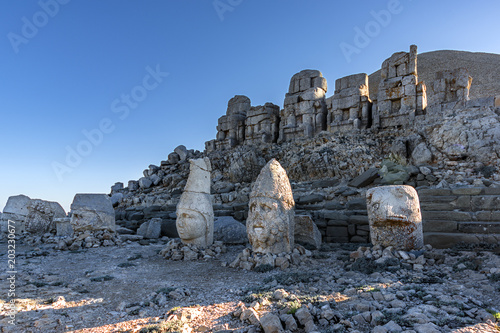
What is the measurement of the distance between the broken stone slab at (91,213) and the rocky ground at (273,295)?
102 inches

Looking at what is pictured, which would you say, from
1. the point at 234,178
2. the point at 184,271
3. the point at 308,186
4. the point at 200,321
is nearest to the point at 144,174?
the point at 234,178

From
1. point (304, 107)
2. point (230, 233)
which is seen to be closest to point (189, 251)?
point (230, 233)

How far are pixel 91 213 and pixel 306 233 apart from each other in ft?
21.6

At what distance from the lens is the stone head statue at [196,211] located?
7.25 meters

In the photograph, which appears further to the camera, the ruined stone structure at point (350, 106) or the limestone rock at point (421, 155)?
the ruined stone structure at point (350, 106)

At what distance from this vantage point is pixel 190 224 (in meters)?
7.20

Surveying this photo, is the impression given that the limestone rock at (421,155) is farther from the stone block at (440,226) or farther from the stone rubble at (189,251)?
the stone rubble at (189,251)

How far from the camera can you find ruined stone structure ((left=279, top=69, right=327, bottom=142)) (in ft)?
53.2

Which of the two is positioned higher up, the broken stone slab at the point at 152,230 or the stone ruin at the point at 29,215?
Answer: the stone ruin at the point at 29,215

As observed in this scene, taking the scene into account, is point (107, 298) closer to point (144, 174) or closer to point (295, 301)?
point (295, 301)

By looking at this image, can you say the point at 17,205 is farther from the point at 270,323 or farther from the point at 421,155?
the point at 421,155

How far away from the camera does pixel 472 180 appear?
8938mm

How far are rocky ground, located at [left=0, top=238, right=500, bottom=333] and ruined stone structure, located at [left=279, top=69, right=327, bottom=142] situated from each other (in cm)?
1063

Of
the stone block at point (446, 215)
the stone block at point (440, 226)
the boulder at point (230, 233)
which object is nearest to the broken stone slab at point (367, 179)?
the stone block at point (446, 215)
